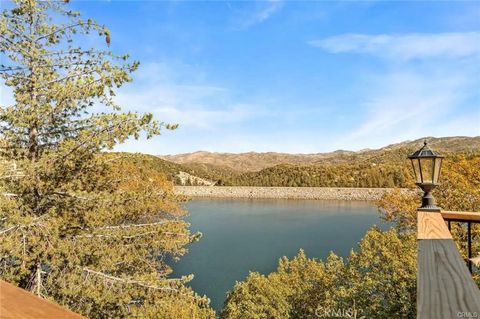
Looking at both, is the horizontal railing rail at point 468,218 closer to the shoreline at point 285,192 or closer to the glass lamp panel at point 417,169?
the glass lamp panel at point 417,169

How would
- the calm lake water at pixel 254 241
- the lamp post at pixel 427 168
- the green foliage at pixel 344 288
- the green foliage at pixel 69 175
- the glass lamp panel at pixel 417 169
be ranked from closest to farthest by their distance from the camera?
the lamp post at pixel 427 168 → the glass lamp panel at pixel 417 169 → the green foliage at pixel 69 175 → the green foliage at pixel 344 288 → the calm lake water at pixel 254 241

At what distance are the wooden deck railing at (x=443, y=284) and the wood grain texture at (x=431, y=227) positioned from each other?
94 millimetres

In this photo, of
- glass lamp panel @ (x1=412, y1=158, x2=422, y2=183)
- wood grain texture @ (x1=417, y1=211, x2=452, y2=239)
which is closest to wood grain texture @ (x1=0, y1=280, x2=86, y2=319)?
wood grain texture @ (x1=417, y1=211, x2=452, y2=239)

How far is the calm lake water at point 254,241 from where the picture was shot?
1970 cm

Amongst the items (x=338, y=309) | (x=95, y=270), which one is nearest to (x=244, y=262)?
(x=338, y=309)

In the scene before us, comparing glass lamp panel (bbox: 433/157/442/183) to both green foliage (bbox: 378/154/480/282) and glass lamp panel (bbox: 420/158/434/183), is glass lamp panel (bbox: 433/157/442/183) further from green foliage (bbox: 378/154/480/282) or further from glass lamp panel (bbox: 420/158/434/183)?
green foliage (bbox: 378/154/480/282)

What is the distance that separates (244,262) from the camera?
21.8 m

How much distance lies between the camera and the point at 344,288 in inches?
394

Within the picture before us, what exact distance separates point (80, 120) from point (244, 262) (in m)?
17.2

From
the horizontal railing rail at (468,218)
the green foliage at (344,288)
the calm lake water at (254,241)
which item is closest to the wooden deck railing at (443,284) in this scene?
the horizontal railing rail at (468,218)

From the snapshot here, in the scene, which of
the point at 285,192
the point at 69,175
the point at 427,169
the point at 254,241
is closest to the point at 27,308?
the point at 427,169

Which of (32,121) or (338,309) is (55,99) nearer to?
(32,121)

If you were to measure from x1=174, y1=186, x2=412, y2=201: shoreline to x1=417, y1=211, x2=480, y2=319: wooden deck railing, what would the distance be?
61009mm

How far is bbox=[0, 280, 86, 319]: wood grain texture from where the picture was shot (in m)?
0.88
